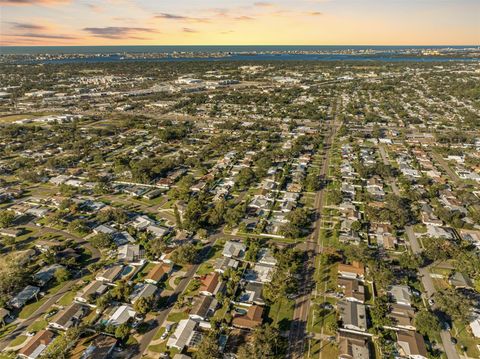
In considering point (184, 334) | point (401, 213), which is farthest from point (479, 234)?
point (184, 334)

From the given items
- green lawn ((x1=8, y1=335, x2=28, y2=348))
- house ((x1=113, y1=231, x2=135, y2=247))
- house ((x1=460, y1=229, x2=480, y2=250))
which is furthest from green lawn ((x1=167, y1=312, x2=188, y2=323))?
house ((x1=460, y1=229, x2=480, y2=250))

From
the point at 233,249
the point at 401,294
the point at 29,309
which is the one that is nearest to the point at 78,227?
the point at 29,309

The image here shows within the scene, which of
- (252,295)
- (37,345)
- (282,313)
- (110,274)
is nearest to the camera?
(37,345)

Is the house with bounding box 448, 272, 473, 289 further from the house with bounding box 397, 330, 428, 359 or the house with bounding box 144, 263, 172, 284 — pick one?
the house with bounding box 144, 263, 172, 284

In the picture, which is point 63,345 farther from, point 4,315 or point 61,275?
point 61,275

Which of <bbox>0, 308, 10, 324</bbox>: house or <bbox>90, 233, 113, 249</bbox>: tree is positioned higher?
<bbox>90, 233, 113, 249</bbox>: tree

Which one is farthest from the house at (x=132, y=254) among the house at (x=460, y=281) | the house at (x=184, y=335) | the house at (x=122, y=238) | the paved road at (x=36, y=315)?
A: the house at (x=460, y=281)

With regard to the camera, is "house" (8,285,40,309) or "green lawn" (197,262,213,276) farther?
"green lawn" (197,262,213,276)
